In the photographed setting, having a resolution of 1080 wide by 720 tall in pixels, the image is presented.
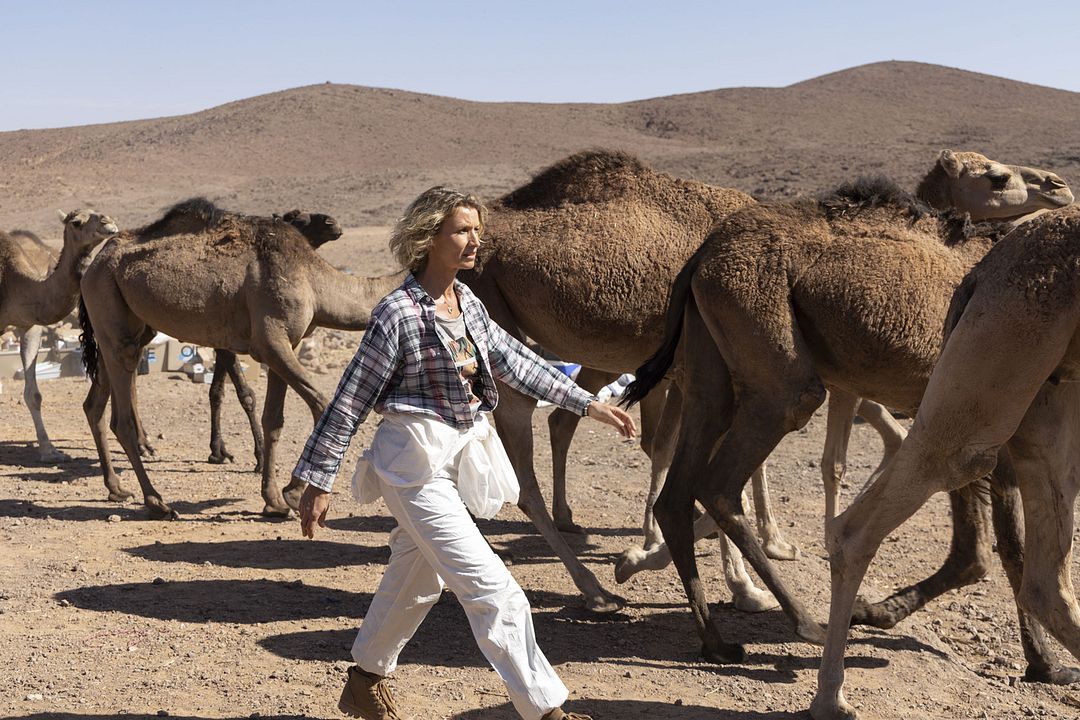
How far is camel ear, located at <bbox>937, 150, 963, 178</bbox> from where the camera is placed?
7.14m

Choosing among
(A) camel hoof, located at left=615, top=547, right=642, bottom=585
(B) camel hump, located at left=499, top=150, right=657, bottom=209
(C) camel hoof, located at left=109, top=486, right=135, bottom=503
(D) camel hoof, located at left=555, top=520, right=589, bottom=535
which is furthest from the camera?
(C) camel hoof, located at left=109, top=486, right=135, bottom=503

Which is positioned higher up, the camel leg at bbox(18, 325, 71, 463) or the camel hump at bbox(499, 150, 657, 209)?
the camel hump at bbox(499, 150, 657, 209)

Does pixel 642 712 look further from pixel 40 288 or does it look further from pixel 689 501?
pixel 40 288

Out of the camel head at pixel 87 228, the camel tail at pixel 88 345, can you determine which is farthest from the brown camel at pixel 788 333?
the camel head at pixel 87 228

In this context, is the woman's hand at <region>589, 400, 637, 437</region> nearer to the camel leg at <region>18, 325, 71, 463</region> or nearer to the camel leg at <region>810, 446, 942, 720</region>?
the camel leg at <region>810, 446, 942, 720</region>

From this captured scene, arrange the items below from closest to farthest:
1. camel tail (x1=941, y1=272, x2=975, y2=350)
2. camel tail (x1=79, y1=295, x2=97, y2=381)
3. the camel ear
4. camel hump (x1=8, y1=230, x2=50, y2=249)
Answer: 1. camel tail (x1=941, y1=272, x2=975, y2=350)
2. the camel ear
3. camel tail (x1=79, y1=295, x2=97, y2=381)
4. camel hump (x1=8, y1=230, x2=50, y2=249)

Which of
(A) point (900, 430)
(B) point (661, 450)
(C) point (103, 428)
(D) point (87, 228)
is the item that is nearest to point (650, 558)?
(B) point (661, 450)

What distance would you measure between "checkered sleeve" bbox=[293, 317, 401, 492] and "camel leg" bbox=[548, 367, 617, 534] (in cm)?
437

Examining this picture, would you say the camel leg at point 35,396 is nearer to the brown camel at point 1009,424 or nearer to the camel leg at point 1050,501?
the brown camel at point 1009,424

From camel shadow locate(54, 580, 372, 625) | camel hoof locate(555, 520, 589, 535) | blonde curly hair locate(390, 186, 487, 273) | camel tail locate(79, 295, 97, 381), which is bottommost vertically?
camel hoof locate(555, 520, 589, 535)

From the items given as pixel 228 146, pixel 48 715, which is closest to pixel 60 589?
pixel 48 715

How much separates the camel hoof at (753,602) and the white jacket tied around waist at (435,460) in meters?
2.44

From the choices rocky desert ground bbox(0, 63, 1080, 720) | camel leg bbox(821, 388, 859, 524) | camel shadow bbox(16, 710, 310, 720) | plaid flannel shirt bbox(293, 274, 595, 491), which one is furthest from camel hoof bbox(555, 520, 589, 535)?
plaid flannel shirt bbox(293, 274, 595, 491)

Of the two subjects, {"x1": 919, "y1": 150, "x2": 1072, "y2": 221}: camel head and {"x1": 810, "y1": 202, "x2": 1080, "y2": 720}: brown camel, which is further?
{"x1": 919, "y1": 150, "x2": 1072, "y2": 221}: camel head
